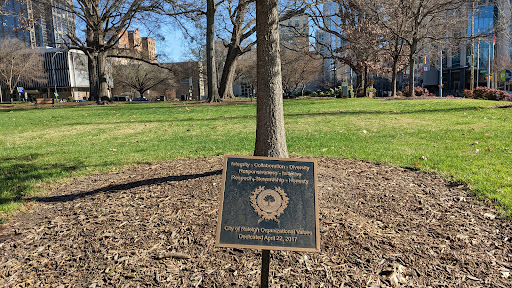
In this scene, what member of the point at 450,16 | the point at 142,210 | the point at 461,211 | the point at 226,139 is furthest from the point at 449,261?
the point at 450,16

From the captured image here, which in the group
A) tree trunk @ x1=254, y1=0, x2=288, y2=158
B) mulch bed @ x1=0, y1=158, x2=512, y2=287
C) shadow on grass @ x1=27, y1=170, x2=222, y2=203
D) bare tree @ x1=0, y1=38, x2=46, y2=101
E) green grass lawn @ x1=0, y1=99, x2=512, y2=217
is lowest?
mulch bed @ x1=0, y1=158, x2=512, y2=287

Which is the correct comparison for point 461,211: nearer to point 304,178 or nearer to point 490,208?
point 490,208

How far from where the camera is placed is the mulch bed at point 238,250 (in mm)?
2896

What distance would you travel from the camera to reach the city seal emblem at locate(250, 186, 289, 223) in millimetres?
2508

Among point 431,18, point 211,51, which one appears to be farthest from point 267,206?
point 431,18

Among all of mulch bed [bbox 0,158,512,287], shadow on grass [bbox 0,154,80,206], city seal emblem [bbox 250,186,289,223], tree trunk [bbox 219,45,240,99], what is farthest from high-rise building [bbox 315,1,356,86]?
city seal emblem [bbox 250,186,289,223]

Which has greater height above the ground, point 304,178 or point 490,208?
point 304,178

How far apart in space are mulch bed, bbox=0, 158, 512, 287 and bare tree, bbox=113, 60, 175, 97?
65.9 meters

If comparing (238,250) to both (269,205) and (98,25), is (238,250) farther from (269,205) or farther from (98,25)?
(98,25)

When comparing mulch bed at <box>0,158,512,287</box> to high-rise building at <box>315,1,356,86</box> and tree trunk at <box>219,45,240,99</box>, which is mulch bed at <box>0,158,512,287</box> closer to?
high-rise building at <box>315,1,356,86</box>

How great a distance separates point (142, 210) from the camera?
410cm

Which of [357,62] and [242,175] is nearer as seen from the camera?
[242,175]

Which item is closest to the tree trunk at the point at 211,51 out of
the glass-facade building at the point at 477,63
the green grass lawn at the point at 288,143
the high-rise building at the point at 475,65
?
the green grass lawn at the point at 288,143

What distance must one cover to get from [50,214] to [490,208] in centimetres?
511
